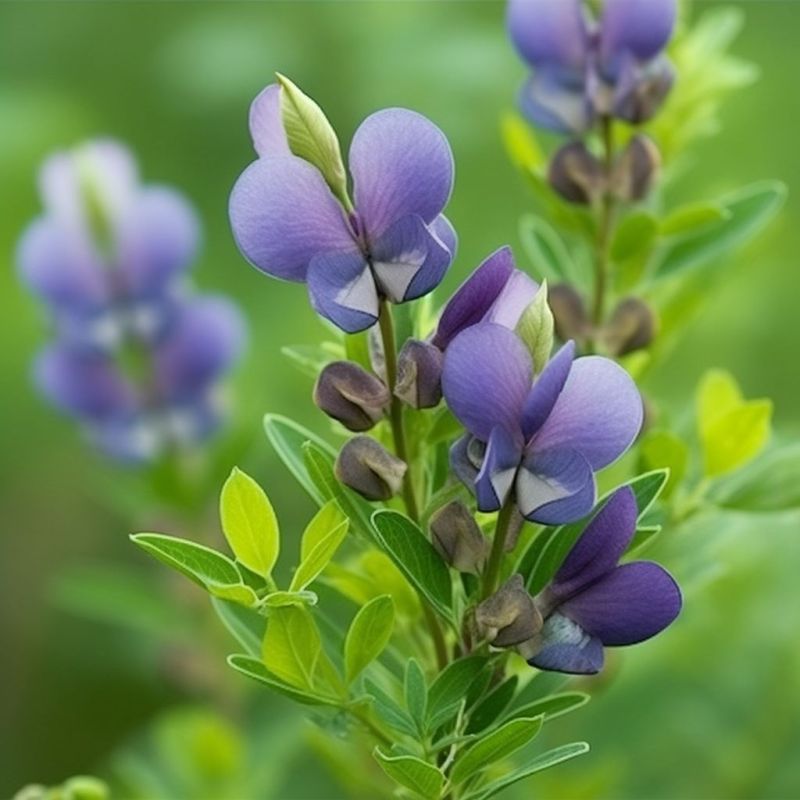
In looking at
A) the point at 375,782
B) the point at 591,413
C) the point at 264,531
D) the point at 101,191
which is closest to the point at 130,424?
the point at 101,191

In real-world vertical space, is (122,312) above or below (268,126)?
below

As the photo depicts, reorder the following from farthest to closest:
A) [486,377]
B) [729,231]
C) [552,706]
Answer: [729,231] < [552,706] < [486,377]

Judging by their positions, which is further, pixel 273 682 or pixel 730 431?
pixel 730 431

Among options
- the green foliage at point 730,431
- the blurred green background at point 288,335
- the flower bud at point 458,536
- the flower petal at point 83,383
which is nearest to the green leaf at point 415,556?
the flower bud at point 458,536

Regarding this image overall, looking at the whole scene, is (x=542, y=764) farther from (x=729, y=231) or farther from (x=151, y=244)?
(x=151, y=244)

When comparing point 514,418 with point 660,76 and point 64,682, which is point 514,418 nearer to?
point 660,76

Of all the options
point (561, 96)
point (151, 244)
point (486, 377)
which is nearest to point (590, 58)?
point (561, 96)
